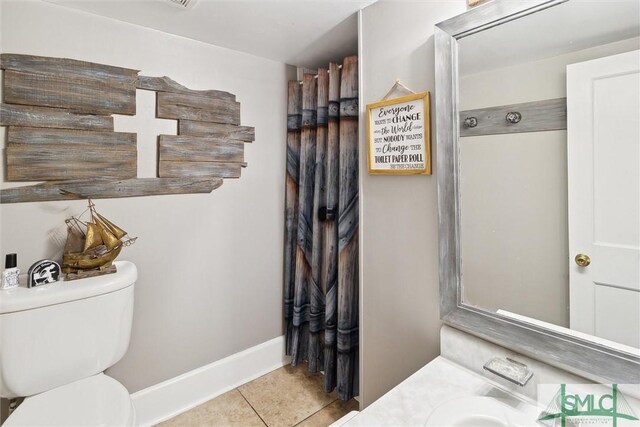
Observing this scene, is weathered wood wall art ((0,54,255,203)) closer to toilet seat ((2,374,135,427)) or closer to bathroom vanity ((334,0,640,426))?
toilet seat ((2,374,135,427))

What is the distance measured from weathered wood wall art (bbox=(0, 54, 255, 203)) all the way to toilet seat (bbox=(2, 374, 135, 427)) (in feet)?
2.75

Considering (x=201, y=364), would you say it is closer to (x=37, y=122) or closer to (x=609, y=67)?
(x=37, y=122)

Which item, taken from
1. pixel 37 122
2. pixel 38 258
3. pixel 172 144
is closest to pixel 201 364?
pixel 38 258

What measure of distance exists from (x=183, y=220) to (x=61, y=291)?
0.66 meters

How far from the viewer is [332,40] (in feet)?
5.70

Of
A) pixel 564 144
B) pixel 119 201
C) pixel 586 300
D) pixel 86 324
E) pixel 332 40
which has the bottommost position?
pixel 86 324

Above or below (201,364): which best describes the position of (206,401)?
below

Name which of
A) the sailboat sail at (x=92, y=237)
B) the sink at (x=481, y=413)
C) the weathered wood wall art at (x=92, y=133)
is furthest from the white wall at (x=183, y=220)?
the sink at (x=481, y=413)

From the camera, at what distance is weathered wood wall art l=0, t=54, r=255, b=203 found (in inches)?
53.7

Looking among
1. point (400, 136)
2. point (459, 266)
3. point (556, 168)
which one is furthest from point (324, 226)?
point (556, 168)

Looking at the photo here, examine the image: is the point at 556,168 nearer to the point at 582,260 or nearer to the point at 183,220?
the point at 582,260

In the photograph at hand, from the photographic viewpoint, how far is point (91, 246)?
1407 millimetres

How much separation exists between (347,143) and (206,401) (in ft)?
5.78

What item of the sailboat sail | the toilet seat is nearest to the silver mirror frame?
the toilet seat
